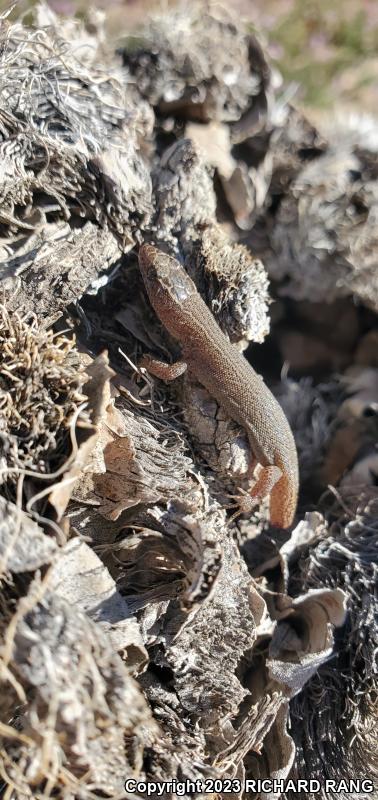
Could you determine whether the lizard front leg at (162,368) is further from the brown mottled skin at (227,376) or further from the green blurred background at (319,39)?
the green blurred background at (319,39)

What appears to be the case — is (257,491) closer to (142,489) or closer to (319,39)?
(142,489)

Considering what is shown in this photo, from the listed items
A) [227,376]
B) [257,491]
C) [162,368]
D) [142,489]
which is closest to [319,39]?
[227,376]

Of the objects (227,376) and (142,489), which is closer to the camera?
(142,489)

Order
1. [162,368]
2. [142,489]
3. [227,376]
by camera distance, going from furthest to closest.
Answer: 1. [227,376]
2. [162,368]
3. [142,489]

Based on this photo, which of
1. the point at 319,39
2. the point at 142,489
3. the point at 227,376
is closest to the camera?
the point at 142,489

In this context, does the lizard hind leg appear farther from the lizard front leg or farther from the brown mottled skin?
the lizard front leg

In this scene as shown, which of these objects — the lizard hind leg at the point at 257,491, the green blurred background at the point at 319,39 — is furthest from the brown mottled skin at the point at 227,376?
the green blurred background at the point at 319,39

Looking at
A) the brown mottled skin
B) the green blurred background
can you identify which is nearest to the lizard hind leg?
the brown mottled skin
